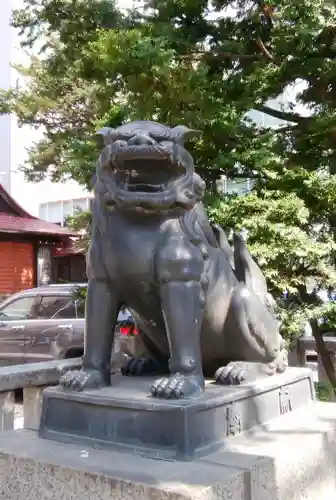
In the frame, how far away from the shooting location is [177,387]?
6.32ft

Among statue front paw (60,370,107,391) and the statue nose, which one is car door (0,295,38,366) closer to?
statue front paw (60,370,107,391)

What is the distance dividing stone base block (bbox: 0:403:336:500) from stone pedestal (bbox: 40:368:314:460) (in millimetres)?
38

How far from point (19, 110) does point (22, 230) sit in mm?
3058

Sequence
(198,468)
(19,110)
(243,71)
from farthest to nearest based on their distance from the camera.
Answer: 1. (19,110)
2. (243,71)
3. (198,468)

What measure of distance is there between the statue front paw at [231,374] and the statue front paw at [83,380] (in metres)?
0.47

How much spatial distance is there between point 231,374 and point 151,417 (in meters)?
0.49

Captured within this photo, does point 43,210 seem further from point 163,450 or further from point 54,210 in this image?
point 163,450

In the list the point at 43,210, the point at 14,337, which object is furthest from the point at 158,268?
the point at 43,210

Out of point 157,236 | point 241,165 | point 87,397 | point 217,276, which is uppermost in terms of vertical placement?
point 241,165

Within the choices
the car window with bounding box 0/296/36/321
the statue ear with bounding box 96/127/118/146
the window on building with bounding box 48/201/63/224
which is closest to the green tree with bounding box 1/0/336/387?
the statue ear with bounding box 96/127/118/146

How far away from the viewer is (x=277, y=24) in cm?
500

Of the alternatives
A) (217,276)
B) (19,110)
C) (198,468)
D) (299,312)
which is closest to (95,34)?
(299,312)

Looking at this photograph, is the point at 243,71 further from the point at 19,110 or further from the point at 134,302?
the point at 19,110

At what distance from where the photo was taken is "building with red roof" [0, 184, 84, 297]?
Answer: 13.2 metres
